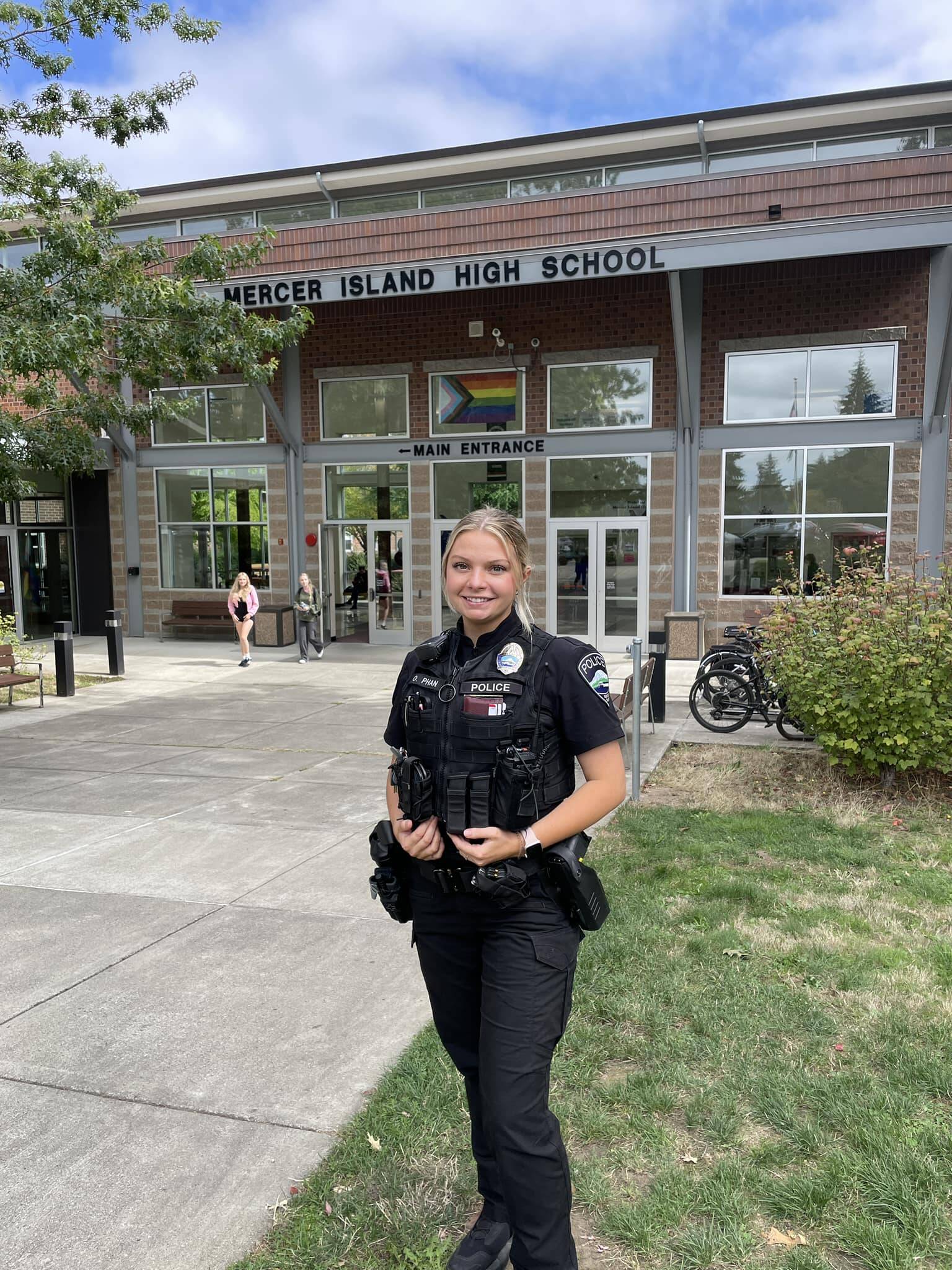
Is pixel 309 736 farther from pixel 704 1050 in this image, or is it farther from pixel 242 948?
pixel 704 1050

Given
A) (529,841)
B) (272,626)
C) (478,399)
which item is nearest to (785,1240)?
(529,841)

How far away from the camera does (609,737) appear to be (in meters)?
2.29

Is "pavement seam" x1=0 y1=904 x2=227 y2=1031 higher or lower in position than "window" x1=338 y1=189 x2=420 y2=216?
lower

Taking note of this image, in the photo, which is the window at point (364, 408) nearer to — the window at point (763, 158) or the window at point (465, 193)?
the window at point (465, 193)

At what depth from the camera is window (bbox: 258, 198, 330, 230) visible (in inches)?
763

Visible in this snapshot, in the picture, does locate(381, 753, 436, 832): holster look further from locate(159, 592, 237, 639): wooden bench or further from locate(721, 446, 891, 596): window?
locate(159, 592, 237, 639): wooden bench

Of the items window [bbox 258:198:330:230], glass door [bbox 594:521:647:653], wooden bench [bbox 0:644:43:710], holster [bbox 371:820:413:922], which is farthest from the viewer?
window [bbox 258:198:330:230]

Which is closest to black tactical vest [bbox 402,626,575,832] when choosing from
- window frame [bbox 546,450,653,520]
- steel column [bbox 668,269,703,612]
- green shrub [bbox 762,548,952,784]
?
green shrub [bbox 762,548,952,784]

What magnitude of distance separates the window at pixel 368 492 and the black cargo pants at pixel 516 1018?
15.9 m

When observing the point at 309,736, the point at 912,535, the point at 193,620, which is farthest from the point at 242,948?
the point at 193,620

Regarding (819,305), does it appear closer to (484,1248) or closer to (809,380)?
(809,380)

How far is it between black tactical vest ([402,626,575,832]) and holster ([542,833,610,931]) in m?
0.10

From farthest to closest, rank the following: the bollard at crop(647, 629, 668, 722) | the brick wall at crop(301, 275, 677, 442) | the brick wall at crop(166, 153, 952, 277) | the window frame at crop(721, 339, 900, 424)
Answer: the brick wall at crop(301, 275, 677, 442)
the window frame at crop(721, 339, 900, 424)
the brick wall at crop(166, 153, 952, 277)
the bollard at crop(647, 629, 668, 722)

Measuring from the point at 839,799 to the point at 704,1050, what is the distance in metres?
4.04
